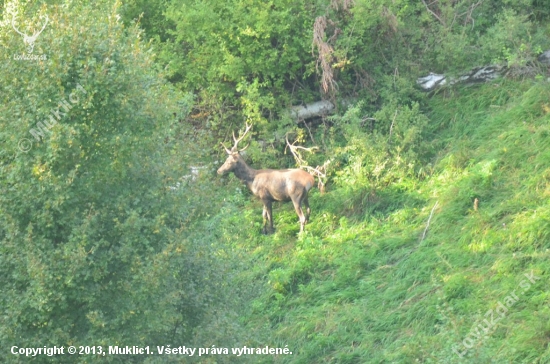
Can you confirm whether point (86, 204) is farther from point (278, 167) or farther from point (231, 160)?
point (278, 167)

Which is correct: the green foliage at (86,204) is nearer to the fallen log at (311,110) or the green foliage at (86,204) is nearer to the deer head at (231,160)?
the deer head at (231,160)

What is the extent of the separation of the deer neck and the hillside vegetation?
0.45 m

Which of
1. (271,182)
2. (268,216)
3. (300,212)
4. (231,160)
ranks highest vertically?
(231,160)

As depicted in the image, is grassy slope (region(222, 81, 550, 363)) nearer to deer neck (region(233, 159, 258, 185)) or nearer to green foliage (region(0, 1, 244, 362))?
deer neck (region(233, 159, 258, 185))

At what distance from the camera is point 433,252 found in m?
13.9

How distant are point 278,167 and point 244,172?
4.17 ft

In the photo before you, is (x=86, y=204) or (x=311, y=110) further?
(x=311, y=110)

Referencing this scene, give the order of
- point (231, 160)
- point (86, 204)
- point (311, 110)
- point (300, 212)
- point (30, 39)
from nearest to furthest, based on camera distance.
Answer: point (86, 204), point (30, 39), point (300, 212), point (231, 160), point (311, 110)

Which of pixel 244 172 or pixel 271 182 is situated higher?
pixel 244 172

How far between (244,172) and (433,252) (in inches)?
173

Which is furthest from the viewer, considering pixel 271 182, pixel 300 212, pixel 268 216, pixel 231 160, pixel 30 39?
pixel 231 160

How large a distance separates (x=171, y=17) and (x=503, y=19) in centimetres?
678

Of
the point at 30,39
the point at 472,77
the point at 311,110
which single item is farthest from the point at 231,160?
the point at 30,39

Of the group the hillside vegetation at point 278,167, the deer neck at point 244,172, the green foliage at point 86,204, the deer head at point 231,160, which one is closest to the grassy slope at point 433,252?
the hillside vegetation at point 278,167
